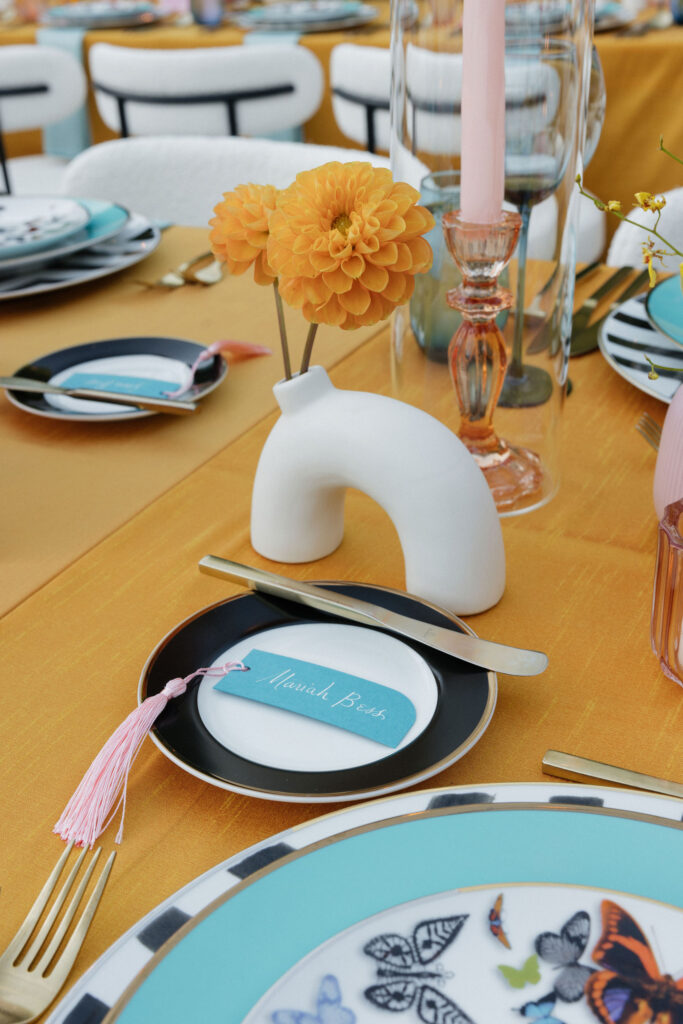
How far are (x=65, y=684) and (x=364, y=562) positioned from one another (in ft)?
0.64

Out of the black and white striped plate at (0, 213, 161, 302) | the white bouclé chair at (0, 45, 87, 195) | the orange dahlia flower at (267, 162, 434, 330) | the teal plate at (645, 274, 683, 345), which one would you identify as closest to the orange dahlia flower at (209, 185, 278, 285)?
the orange dahlia flower at (267, 162, 434, 330)

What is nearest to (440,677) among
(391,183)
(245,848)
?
(245,848)

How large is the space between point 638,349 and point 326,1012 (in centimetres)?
64

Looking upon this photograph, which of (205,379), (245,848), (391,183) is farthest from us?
(205,379)

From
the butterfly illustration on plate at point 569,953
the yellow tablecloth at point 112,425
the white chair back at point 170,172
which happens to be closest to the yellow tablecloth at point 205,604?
the yellow tablecloth at point 112,425

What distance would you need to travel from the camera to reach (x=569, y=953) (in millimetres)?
328

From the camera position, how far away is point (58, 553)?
626 millimetres

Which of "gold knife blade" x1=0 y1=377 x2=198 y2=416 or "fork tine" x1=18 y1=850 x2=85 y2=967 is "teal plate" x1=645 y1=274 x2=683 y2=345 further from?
"fork tine" x1=18 y1=850 x2=85 y2=967

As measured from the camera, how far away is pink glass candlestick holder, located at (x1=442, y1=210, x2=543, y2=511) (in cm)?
57

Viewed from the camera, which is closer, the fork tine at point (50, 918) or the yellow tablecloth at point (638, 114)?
the fork tine at point (50, 918)

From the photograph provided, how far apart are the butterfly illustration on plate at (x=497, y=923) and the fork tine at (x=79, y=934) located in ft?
0.49

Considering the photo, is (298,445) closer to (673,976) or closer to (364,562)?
(364,562)

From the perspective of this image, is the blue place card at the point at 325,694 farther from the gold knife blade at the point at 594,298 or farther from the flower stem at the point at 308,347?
the gold knife blade at the point at 594,298

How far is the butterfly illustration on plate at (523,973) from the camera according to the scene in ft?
1.06
